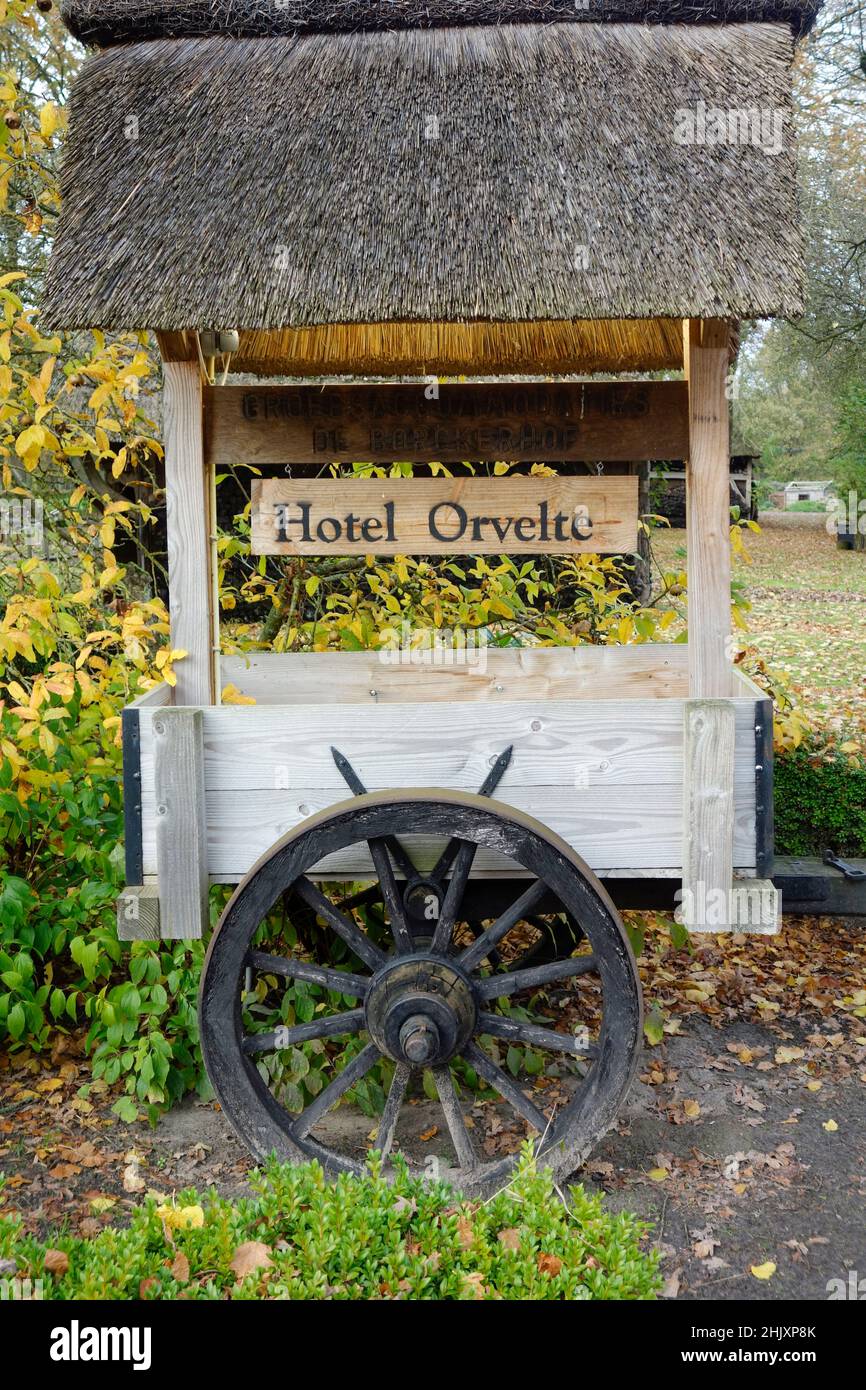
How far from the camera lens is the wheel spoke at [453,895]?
104 inches

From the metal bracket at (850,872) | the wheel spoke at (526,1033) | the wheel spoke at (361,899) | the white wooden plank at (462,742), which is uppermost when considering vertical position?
the white wooden plank at (462,742)

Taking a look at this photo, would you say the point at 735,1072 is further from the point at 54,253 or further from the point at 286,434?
the point at 54,253

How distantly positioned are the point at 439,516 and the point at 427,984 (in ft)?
4.59

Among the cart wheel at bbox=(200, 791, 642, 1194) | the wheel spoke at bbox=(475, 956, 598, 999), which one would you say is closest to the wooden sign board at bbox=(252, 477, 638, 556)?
the cart wheel at bbox=(200, 791, 642, 1194)

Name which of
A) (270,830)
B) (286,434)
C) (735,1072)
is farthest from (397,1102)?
(286,434)

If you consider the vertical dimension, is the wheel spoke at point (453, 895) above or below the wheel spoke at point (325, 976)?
above

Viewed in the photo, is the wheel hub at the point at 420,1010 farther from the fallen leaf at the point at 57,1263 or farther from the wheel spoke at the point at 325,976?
the fallen leaf at the point at 57,1263

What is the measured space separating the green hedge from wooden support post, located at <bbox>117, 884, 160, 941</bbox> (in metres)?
3.03

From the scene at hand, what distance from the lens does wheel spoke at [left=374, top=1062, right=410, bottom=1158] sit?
2.75m

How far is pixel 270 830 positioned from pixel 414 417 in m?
1.34

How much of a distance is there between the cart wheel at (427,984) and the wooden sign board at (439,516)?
3.20 ft

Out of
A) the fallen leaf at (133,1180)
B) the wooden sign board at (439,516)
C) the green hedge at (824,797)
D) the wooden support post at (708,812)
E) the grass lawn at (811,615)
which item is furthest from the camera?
the grass lawn at (811,615)

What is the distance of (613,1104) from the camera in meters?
2.66

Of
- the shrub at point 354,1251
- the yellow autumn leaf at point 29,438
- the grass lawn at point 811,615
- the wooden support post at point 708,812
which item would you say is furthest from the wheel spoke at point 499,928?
the grass lawn at point 811,615
